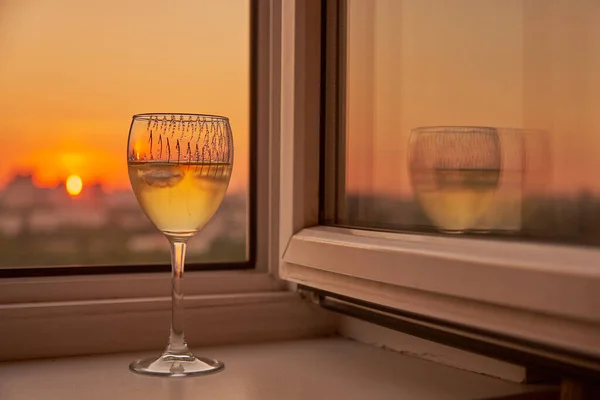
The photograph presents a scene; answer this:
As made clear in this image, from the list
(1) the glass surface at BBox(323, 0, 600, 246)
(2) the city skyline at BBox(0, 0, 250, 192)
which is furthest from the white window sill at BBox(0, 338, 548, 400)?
(2) the city skyline at BBox(0, 0, 250, 192)

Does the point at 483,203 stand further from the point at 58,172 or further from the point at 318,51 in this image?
the point at 58,172

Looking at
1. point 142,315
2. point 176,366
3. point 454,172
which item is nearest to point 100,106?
point 142,315

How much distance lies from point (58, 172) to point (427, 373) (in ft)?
1.75

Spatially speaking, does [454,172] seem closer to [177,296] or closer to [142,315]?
[177,296]

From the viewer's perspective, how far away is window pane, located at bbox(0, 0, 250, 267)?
3.29ft

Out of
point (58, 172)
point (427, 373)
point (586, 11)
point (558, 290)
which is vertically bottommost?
point (427, 373)

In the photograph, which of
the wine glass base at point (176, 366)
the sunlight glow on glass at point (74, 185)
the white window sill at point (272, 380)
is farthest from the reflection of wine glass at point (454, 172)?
the sunlight glow on glass at point (74, 185)

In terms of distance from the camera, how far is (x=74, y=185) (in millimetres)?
1037

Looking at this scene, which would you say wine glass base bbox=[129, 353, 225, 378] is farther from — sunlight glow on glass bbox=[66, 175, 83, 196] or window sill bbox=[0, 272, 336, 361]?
sunlight glow on glass bbox=[66, 175, 83, 196]

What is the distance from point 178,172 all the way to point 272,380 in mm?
243

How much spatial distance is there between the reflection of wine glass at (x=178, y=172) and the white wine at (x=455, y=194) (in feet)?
0.70

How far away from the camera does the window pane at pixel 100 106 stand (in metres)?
1.00

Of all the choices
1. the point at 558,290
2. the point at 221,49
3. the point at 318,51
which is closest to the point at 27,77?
the point at 221,49

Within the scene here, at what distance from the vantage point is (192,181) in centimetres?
81
